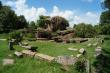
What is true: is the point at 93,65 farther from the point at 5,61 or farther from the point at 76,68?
the point at 5,61

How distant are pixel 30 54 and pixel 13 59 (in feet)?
4.06

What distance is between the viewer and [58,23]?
1875 inches

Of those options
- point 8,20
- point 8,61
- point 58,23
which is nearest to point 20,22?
point 8,20

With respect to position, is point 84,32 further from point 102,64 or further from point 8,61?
point 8,61

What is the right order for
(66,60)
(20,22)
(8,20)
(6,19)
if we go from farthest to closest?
(20,22) → (8,20) → (6,19) → (66,60)

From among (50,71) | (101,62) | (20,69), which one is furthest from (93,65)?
(20,69)

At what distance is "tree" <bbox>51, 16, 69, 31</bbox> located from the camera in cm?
4756

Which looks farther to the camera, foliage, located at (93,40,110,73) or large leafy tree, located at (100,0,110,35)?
large leafy tree, located at (100,0,110,35)

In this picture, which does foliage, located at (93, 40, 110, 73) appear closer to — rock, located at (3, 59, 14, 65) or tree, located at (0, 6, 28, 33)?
rock, located at (3, 59, 14, 65)

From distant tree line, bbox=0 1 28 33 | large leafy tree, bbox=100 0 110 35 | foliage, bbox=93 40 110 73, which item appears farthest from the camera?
distant tree line, bbox=0 1 28 33

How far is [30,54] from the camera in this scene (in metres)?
15.6

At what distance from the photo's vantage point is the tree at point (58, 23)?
47.6 m

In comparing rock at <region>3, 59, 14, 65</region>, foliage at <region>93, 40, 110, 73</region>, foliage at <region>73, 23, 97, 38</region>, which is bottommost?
foliage at <region>93, 40, 110, 73</region>

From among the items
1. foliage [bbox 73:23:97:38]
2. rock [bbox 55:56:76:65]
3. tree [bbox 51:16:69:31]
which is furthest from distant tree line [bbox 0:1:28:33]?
rock [bbox 55:56:76:65]
